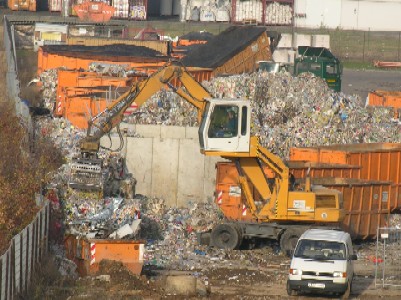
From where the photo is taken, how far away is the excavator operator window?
26422 mm

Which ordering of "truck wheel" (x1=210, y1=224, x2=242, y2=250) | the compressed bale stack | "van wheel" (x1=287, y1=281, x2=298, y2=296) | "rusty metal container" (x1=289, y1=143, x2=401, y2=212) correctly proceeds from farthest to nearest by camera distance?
the compressed bale stack < "rusty metal container" (x1=289, y1=143, x2=401, y2=212) < "truck wheel" (x1=210, y1=224, x2=242, y2=250) < "van wheel" (x1=287, y1=281, x2=298, y2=296)

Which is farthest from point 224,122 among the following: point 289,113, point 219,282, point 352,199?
point 289,113

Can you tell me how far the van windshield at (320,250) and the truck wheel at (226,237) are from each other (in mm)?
4289

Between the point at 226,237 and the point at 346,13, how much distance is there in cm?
6673

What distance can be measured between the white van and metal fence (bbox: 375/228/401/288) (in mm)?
1380

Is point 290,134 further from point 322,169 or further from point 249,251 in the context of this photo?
point 249,251

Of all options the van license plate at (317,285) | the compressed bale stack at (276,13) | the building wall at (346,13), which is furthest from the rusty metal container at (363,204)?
the building wall at (346,13)

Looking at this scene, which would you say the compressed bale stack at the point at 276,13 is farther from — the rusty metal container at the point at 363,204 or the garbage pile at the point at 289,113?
the rusty metal container at the point at 363,204

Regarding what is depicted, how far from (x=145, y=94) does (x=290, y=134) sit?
25.0 feet

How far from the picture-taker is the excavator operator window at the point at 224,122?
2642cm

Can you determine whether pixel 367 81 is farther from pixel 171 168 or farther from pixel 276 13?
pixel 171 168

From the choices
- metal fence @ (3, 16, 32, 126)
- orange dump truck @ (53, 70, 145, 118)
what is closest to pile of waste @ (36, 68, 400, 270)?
metal fence @ (3, 16, 32, 126)

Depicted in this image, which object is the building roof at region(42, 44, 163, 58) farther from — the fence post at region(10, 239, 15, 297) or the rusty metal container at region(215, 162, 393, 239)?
the fence post at region(10, 239, 15, 297)

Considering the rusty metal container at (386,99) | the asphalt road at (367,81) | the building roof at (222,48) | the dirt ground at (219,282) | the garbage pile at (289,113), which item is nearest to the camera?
the dirt ground at (219,282)
